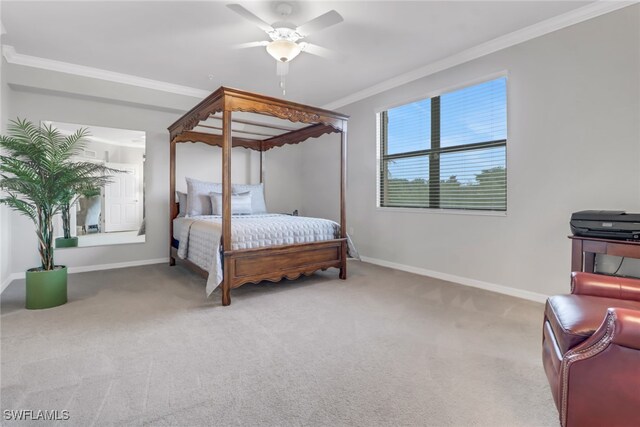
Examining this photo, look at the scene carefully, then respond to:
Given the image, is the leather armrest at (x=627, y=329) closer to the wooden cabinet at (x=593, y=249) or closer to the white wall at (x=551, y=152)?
the wooden cabinet at (x=593, y=249)

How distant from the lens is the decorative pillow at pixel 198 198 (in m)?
4.60

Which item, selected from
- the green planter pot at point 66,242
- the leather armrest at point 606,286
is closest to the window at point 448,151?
the leather armrest at point 606,286

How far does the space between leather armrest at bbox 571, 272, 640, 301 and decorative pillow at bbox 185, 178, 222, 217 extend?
170 inches

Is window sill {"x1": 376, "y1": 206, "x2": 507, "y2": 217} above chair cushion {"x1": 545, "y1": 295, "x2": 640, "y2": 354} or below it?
above

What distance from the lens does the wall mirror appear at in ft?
13.9

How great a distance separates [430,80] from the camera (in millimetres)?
4062

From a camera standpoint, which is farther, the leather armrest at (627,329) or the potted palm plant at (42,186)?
the potted palm plant at (42,186)

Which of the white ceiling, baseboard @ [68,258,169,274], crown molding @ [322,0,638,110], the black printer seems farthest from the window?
baseboard @ [68,258,169,274]

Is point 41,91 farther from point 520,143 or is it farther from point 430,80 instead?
point 520,143

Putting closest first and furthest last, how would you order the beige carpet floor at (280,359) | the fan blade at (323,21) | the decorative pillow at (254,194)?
the beige carpet floor at (280,359) < the fan blade at (323,21) < the decorative pillow at (254,194)

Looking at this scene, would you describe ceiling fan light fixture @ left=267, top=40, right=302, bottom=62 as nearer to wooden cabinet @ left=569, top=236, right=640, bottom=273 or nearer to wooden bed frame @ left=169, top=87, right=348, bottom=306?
wooden bed frame @ left=169, top=87, right=348, bottom=306

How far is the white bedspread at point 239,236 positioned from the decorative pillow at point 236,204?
1.69ft

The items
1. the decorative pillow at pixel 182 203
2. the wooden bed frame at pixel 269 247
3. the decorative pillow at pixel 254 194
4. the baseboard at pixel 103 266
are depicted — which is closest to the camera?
the wooden bed frame at pixel 269 247

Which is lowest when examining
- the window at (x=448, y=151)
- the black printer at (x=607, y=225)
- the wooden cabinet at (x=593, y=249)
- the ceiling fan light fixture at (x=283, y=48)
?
the wooden cabinet at (x=593, y=249)
